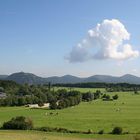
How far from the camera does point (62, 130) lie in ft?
253


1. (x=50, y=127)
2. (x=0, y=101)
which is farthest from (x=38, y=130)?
(x=0, y=101)

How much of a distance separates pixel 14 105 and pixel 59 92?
45026 mm

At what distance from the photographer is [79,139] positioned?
62.5 m

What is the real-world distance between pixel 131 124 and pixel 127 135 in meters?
17.7

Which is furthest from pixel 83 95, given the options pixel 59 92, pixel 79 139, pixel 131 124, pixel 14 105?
pixel 79 139

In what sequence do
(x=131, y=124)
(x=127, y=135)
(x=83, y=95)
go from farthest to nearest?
1. (x=83, y=95)
2. (x=131, y=124)
3. (x=127, y=135)

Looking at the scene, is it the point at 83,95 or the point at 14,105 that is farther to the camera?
the point at 83,95

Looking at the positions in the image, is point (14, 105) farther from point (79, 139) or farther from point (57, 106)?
point (79, 139)

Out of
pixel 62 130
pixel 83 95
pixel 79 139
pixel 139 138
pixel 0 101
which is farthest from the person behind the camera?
pixel 83 95

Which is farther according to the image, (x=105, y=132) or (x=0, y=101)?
(x=0, y=101)

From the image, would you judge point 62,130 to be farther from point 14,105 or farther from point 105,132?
point 14,105

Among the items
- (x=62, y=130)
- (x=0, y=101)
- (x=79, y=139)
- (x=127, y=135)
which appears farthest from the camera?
(x=0, y=101)

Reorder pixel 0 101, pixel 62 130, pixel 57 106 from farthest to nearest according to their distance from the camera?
pixel 0 101, pixel 57 106, pixel 62 130

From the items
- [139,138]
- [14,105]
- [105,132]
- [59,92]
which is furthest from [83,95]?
[139,138]
